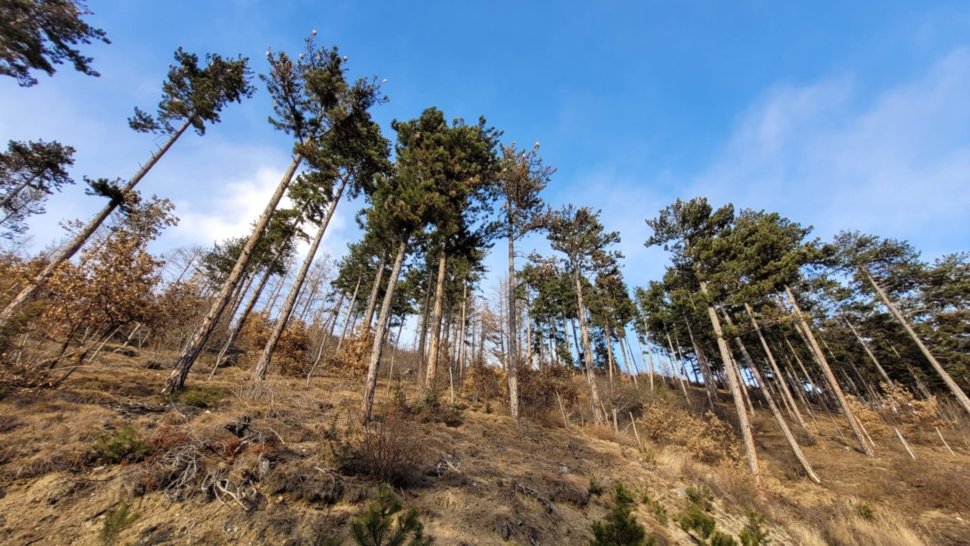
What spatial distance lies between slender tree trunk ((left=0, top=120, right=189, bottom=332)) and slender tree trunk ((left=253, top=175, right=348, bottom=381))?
5.95 m

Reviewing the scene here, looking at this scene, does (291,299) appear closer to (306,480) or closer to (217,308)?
(217,308)

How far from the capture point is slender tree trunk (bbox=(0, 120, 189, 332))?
25.6ft

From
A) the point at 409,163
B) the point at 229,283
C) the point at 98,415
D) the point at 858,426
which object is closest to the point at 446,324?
the point at 409,163

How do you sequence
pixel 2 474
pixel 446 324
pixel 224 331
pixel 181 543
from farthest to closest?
pixel 446 324, pixel 224 331, pixel 2 474, pixel 181 543

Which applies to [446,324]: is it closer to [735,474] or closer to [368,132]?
[368,132]

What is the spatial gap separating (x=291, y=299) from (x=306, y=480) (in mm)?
10990

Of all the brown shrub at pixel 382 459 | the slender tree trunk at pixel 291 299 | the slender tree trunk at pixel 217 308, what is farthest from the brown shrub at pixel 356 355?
the brown shrub at pixel 382 459

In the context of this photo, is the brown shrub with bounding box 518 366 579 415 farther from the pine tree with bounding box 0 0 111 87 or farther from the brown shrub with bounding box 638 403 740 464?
the pine tree with bounding box 0 0 111 87

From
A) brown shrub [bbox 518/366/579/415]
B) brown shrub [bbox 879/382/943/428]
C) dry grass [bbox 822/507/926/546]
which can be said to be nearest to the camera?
dry grass [bbox 822/507/926/546]

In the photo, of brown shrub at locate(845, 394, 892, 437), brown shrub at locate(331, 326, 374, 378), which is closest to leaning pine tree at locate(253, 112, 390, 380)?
brown shrub at locate(331, 326, 374, 378)

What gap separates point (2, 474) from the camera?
12.6ft

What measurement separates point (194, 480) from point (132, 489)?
0.57m

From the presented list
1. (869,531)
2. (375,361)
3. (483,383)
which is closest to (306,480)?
(375,361)

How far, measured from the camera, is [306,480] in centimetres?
461
